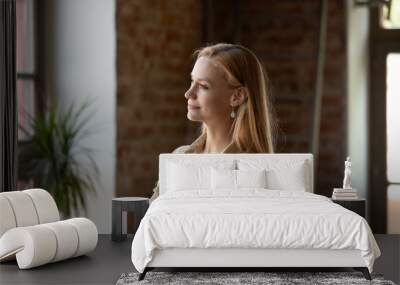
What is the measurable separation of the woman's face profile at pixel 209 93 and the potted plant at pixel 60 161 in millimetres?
1256

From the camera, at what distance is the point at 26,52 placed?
287 inches

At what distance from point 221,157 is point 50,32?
7.52 ft

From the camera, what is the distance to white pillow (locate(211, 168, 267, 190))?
220 inches

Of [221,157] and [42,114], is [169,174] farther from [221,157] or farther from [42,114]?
[42,114]

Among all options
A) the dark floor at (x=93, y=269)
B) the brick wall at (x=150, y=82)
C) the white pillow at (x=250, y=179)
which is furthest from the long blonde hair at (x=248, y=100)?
the brick wall at (x=150, y=82)

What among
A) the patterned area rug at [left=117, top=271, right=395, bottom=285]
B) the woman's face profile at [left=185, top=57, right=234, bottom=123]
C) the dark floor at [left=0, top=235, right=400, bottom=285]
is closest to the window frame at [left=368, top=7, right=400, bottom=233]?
the dark floor at [left=0, top=235, right=400, bottom=285]

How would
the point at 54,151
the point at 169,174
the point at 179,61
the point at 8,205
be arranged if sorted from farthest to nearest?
the point at 179,61 → the point at 54,151 → the point at 169,174 → the point at 8,205

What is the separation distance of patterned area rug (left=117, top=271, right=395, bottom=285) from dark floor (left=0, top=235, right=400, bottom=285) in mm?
147

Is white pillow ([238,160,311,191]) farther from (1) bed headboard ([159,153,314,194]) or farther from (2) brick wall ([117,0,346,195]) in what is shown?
(2) brick wall ([117,0,346,195])

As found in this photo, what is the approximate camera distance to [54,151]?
22.6 ft

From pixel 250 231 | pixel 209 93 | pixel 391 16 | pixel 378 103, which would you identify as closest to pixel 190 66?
pixel 209 93

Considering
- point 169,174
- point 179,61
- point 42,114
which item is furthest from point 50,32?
point 169,174

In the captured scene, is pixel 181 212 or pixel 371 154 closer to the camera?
pixel 181 212

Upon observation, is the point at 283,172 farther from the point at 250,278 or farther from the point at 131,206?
the point at 250,278
